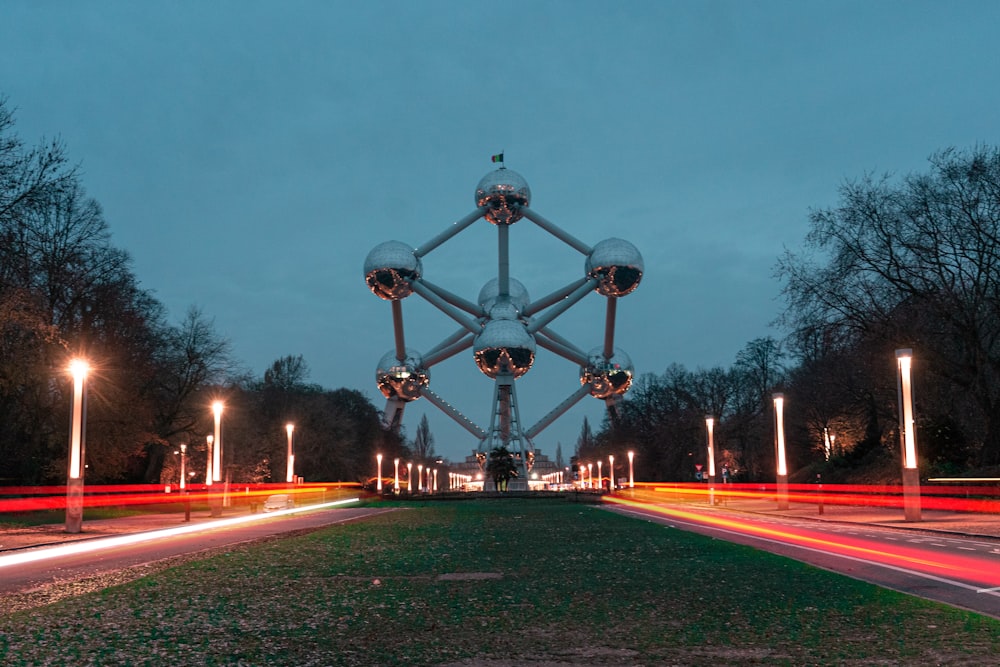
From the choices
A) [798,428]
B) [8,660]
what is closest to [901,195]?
[798,428]

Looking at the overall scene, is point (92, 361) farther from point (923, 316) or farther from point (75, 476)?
point (923, 316)

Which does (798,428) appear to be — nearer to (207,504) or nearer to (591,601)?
(207,504)

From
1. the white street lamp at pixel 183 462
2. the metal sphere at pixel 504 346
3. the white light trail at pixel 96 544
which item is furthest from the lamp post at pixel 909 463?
the metal sphere at pixel 504 346

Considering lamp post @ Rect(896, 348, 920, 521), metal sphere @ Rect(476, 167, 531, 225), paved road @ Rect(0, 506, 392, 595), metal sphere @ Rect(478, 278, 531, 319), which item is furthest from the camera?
metal sphere @ Rect(478, 278, 531, 319)

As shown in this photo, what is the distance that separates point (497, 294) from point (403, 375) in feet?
41.8

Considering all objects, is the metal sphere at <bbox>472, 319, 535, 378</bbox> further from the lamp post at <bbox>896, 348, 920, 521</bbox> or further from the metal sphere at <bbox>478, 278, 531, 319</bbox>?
the lamp post at <bbox>896, 348, 920, 521</bbox>

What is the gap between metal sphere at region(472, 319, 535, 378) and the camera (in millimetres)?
92375

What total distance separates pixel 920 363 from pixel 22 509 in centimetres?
3186

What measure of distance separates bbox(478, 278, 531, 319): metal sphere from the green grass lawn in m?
86.3

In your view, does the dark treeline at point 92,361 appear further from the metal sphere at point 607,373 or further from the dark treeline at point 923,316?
the metal sphere at point 607,373

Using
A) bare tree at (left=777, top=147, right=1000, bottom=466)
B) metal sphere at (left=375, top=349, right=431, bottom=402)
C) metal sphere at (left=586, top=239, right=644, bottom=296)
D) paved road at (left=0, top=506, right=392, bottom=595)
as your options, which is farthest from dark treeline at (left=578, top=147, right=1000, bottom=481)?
metal sphere at (left=375, top=349, right=431, bottom=402)

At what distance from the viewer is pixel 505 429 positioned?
340ft

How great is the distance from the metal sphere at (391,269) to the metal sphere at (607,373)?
2074 centimetres

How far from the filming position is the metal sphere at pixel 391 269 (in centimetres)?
9338
